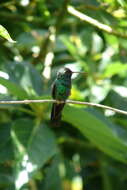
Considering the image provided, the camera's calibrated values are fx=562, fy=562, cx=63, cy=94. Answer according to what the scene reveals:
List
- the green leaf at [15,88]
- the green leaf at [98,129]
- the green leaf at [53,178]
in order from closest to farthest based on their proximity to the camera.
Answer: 1. the green leaf at [15,88]
2. the green leaf at [98,129]
3. the green leaf at [53,178]

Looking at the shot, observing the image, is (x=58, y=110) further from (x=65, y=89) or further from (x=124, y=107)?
(x=124, y=107)

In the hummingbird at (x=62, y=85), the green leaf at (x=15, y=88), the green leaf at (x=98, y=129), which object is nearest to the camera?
the green leaf at (x=15, y=88)

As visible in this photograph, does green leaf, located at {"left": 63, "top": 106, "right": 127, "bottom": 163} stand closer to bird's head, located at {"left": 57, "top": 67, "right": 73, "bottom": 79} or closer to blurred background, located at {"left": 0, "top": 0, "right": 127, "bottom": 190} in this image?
blurred background, located at {"left": 0, "top": 0, "right": 127, "bottom": 190}

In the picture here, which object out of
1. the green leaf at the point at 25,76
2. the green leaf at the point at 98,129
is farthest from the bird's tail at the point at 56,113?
the green leaf at the point at 25,76

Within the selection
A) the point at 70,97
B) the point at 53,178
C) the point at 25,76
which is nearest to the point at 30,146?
the point at 25,76

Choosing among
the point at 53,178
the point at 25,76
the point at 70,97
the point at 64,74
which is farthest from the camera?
the point at 53,178

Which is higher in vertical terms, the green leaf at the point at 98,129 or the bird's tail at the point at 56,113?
the bird's tail at the point at 56,113

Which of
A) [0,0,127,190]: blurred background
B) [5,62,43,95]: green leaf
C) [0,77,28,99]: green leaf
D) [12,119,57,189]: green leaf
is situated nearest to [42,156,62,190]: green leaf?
[0,0,127,190]: blurred background

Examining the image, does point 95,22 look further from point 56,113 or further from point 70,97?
point 56,113

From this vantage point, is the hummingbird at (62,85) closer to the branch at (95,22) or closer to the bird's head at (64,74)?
the bird's head at (64,74)
